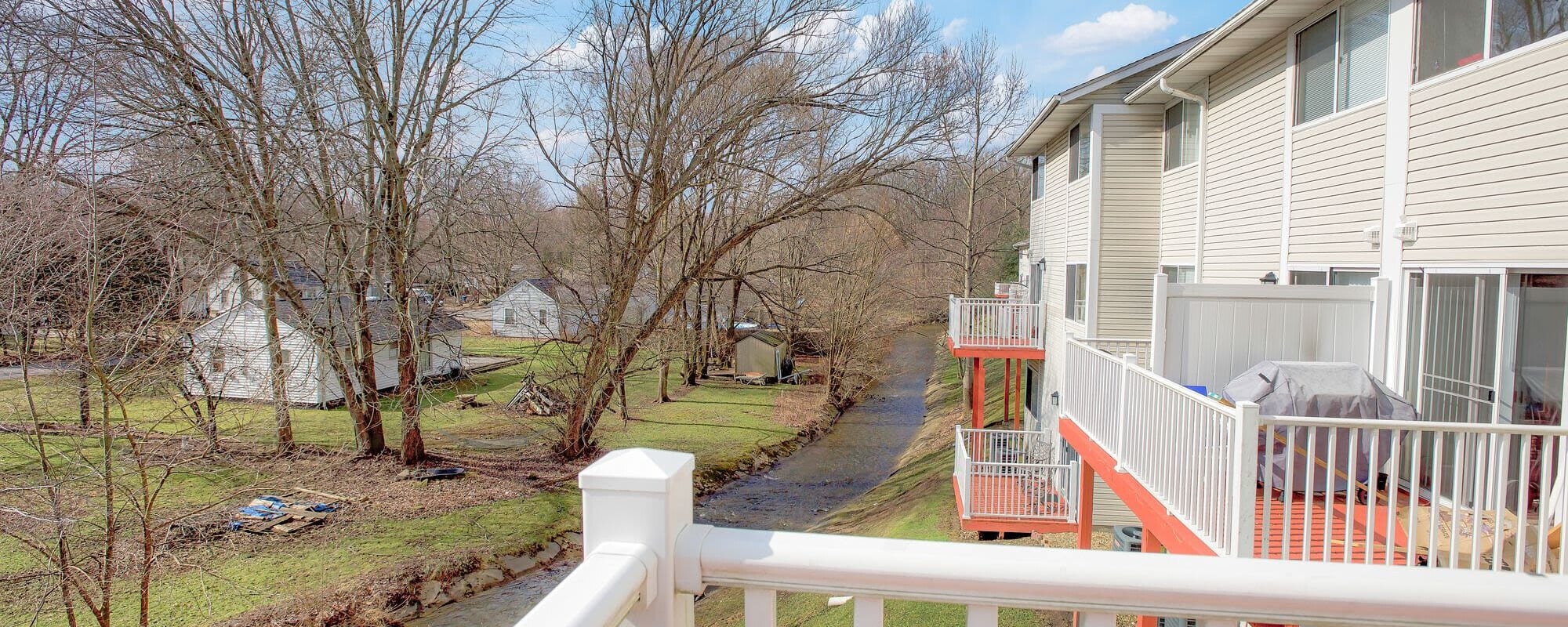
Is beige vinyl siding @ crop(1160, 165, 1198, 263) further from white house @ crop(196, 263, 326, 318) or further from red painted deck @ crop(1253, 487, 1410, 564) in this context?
white house @ crop(196, 263, 326, 318)

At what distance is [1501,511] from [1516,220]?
2.18 metres

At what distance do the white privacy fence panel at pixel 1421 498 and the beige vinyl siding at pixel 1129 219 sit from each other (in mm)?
6195

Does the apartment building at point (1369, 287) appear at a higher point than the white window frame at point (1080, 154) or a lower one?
lower

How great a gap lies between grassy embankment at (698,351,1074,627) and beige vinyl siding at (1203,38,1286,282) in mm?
4128

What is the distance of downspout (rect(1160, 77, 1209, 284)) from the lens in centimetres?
945

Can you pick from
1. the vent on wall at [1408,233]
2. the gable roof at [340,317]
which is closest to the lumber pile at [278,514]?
the gable roof at [340,317]

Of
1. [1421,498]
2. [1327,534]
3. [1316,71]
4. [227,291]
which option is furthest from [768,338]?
[1327,534]

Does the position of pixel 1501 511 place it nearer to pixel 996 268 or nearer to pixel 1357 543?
pixel 1357 543

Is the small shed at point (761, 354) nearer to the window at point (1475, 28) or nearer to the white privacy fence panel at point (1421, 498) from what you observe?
the white privacy fence panel at point (1421, 498)

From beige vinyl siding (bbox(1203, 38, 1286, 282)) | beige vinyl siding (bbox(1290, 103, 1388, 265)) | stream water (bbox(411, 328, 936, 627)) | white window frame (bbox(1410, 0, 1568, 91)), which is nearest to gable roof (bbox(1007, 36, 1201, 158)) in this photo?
beige vinyl siding (bbox(1203, 38, 1286, 282))

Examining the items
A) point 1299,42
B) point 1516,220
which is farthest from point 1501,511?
point 1299,42

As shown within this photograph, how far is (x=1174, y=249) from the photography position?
34.9 feet

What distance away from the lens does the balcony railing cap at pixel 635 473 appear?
1202 millimetres

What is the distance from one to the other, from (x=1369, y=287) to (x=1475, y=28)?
1.73 m
